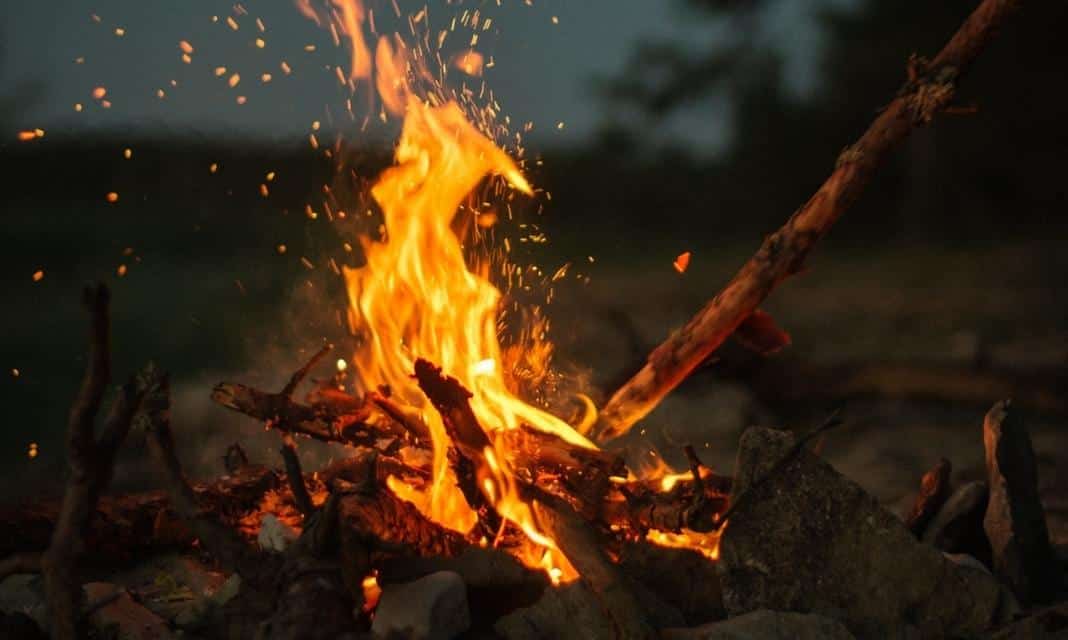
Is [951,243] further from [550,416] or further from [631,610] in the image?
[631,610]

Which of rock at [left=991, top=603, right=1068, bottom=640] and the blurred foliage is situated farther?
the blurred foliage

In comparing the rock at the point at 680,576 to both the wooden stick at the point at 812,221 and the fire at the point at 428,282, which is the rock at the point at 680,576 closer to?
the fire at the point at 428,282

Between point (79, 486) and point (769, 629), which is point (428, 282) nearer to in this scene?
point (79, 486)

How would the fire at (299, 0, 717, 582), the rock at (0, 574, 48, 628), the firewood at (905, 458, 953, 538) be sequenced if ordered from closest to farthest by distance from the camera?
the rock at (0, 574, 48, 628)
the fire at (299, 0, 717, 582)
the firewood at (905, 458, 953, 538)

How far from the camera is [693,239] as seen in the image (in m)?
15.3

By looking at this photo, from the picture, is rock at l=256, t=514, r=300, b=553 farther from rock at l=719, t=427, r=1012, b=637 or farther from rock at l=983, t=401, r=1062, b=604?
rock at l=983, t=401, r=1062, b=604

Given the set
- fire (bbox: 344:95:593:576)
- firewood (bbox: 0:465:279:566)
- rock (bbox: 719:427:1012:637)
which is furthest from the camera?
fire (bbox: 344:95:593:576)

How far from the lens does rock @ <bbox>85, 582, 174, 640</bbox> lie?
Result: 134 inches

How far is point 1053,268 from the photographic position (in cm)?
1163

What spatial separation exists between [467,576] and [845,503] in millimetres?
1251

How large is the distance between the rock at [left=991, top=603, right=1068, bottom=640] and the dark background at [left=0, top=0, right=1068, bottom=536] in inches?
106

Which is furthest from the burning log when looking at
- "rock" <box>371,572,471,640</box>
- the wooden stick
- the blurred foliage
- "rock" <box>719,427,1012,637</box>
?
the blurred foliage

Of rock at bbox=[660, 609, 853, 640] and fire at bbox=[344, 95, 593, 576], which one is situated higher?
fire at bbox=[344, 95, 593, 576]

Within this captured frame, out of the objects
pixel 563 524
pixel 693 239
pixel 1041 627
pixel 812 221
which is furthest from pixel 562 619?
pixel 693 239
